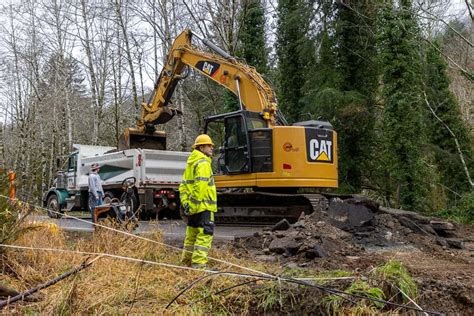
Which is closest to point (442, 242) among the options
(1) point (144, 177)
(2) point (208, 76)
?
(2) point (208, 76)

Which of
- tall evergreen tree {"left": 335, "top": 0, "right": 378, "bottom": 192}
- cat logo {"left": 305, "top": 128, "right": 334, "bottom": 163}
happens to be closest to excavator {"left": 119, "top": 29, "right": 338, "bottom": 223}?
cat logo {"left": 305, "top": 128, "right": 334, "bottom": 163}

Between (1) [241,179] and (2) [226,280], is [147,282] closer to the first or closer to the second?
(2) [226,280]

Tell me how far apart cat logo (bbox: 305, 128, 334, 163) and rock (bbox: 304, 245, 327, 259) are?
4964 millimetres

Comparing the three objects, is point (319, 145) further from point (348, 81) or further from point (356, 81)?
point (356, 81)

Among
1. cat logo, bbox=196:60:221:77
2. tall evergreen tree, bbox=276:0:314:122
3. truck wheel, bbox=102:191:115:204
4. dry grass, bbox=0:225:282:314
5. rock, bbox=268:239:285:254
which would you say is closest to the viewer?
dry grass, bbox=0:225:282:314

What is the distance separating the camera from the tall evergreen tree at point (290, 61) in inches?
905

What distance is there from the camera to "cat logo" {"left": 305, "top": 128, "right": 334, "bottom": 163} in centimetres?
1203

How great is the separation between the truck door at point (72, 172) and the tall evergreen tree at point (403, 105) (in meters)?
11.3

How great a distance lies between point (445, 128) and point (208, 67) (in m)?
11.9

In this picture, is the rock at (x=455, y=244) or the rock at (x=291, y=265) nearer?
the rock at (x=291, y=265)

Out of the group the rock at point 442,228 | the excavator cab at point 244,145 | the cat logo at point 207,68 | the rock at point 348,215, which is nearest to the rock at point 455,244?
the rock at point 442,228

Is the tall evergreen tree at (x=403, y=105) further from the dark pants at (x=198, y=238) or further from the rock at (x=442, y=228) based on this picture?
the dark pants at (x=198, y=238)

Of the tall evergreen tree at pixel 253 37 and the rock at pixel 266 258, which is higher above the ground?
the tall evergreen tree at pixel 253 37

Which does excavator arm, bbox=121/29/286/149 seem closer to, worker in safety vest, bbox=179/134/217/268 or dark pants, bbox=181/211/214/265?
worker in safety vest, bbox=179/134/217/268
